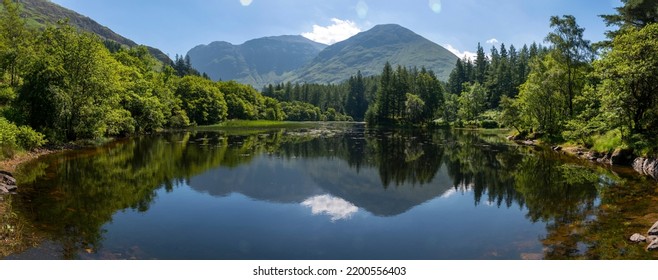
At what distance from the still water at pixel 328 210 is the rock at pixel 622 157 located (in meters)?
2.42

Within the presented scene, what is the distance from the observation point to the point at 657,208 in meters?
18.6

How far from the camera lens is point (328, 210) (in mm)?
20375

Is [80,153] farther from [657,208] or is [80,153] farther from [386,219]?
[657,208]

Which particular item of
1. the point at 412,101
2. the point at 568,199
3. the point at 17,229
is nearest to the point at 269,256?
the point at 17,229

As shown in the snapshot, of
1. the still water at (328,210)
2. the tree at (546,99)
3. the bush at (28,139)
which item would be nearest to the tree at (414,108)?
the tree at (546,99)

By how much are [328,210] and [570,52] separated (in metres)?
51.6

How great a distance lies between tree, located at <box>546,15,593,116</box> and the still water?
79.5 feet

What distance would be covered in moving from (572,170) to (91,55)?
176 ft

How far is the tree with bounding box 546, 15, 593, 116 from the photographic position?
5472cm

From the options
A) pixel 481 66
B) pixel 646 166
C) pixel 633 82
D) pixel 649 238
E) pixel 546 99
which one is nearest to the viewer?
pixel 649 238

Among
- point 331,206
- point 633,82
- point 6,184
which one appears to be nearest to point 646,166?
point 633,82

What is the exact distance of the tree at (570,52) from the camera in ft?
180

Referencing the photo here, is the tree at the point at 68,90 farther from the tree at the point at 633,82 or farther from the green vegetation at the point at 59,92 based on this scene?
the tree at the point at 633,82

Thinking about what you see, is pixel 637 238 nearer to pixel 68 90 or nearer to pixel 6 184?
pixel 6 184
